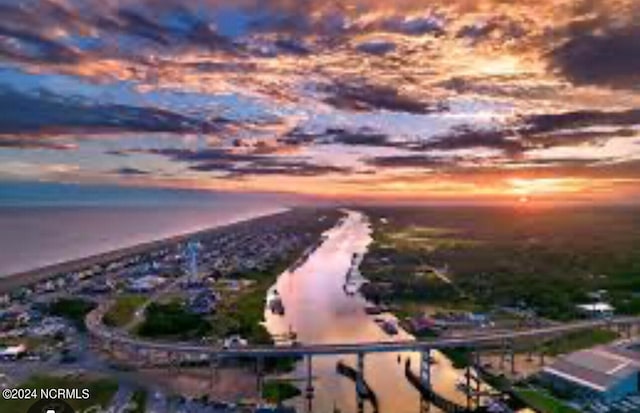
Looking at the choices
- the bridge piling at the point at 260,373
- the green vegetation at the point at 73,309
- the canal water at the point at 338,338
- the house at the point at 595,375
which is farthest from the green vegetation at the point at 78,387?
the house at the point at 595,375

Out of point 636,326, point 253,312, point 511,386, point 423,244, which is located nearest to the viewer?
point 511,386

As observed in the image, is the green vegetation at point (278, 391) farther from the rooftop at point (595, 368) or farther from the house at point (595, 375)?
the rooftop at point (595, 368)

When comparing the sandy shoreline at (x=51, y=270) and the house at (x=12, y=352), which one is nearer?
the house at (x=12, y=352)

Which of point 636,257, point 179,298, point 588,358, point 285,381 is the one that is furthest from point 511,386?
point 636,257

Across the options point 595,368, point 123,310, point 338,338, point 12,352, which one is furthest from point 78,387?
point 595,368

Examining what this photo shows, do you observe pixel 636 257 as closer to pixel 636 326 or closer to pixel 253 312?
pixel 636 326
